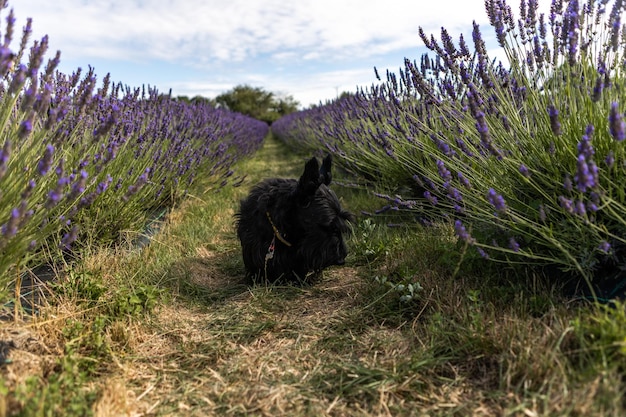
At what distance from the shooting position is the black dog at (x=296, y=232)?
2.60 m

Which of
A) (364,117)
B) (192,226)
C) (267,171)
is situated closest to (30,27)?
(192,226)

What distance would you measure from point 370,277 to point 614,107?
1.63m

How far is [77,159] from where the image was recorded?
2.47 metres

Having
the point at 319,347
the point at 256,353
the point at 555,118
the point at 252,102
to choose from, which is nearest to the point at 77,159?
the point at 256,353

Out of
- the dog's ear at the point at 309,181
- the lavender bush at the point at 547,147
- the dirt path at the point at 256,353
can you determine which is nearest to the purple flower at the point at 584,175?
the lavender bush at the point at 547,147

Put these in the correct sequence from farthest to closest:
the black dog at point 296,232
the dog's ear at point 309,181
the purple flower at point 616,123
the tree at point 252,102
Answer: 1. the tree at point 252,102
2. the black dog at point 296,232
3. the dog's ear at point 309,181
4. the purple flower at point 616,123

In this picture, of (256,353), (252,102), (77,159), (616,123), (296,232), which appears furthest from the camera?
(252,102)

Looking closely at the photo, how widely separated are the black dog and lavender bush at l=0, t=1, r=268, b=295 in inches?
35.5

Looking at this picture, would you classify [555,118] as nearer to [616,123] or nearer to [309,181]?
[616,123]

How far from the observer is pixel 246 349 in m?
1.95

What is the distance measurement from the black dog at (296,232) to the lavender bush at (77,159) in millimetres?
901

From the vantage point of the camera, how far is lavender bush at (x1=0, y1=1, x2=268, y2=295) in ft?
4.85

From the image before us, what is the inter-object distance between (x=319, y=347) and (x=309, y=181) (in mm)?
988

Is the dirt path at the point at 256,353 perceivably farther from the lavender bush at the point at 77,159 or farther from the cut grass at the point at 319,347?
the lavender bush at the point at 77,159
